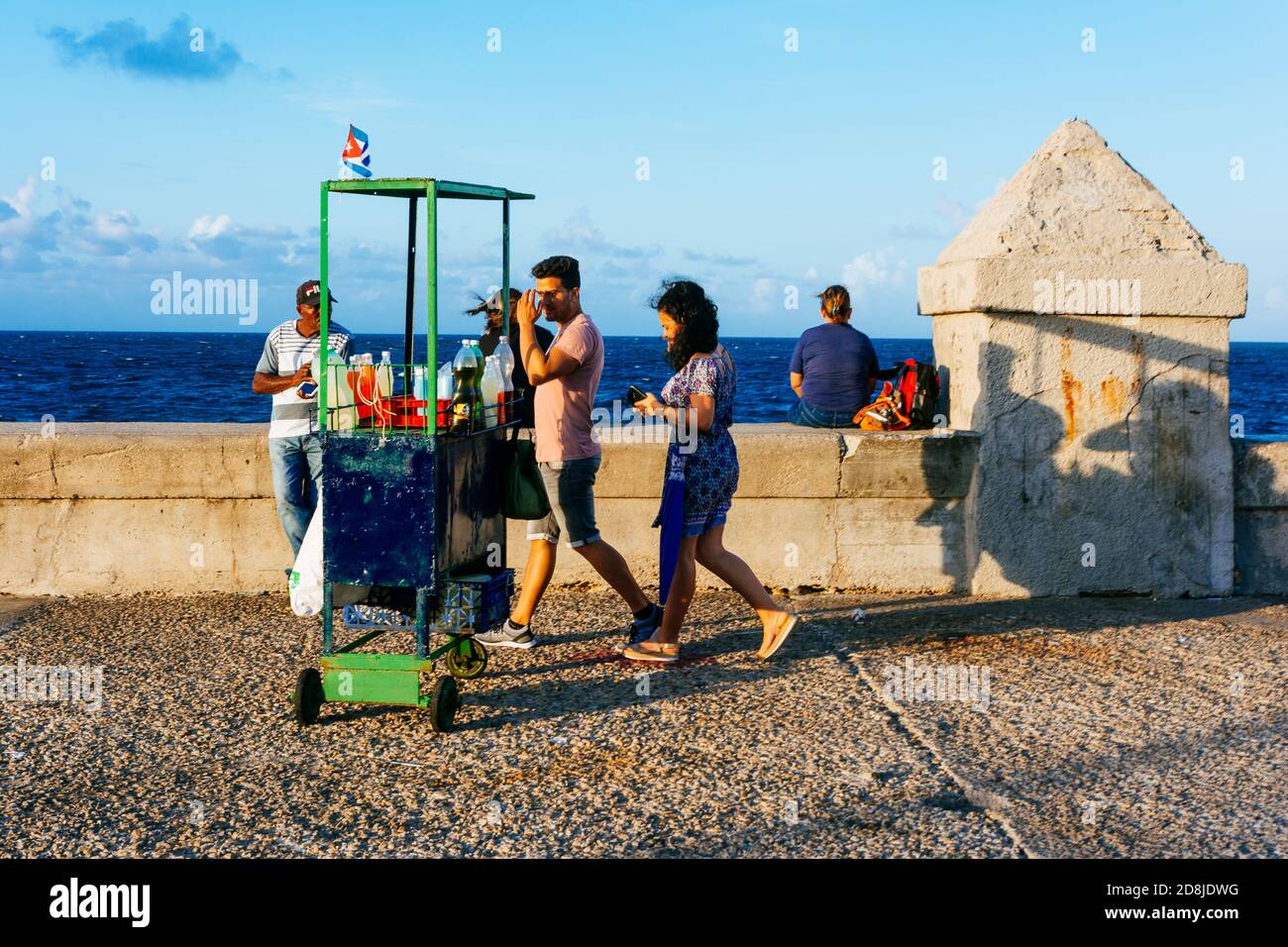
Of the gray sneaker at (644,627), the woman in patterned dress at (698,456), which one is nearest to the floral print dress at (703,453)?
the woman in patterned dress at (698,456)

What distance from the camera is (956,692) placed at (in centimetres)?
554

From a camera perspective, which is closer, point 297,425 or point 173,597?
point 297,425

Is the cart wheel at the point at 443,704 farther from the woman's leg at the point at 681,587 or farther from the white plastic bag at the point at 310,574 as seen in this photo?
the woman's leg at the point at 681,587

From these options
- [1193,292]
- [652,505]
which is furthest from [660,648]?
[1193,292]

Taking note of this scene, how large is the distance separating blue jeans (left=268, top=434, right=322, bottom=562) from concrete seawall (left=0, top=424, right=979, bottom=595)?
2.37 feet

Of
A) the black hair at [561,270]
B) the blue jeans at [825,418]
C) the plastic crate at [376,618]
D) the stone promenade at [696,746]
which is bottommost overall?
the stone promenade at [696,746]

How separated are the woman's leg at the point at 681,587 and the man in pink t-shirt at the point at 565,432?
23 centimetres

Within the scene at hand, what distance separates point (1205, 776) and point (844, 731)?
129 centimetres

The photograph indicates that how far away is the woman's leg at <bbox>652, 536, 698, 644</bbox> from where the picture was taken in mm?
5941

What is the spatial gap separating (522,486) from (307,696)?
4.40ft

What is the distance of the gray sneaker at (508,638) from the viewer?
623 cm

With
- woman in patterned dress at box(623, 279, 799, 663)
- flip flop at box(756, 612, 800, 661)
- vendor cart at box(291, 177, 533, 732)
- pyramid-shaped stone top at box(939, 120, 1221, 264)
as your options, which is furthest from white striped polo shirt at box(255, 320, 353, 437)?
pyramid-shaped stone top at box(939, 120, 1221, 264)

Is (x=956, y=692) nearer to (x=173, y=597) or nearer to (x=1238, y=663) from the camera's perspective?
(x=1238, y=663)

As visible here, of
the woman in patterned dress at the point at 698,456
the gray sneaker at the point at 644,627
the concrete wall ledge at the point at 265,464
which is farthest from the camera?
the concrete wall ledge at the point at 265,464
